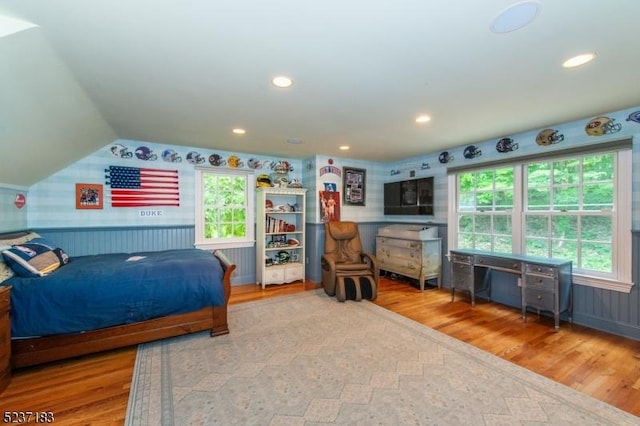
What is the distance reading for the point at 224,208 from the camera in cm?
462

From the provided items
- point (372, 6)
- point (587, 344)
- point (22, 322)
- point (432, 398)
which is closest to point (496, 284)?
point (587, 344)

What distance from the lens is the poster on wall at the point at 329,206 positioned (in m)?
4.85

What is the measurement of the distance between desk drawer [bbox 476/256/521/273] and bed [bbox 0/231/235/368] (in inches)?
123

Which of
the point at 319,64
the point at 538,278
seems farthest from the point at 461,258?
the point at 319,64

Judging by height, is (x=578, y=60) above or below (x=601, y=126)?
above

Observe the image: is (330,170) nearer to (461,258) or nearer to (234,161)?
(234,161)

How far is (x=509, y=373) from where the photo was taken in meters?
2.14

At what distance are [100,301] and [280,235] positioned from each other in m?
2.86

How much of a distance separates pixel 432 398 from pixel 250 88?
2.67m

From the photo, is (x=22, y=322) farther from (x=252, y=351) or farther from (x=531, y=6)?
(x=531, y=6)

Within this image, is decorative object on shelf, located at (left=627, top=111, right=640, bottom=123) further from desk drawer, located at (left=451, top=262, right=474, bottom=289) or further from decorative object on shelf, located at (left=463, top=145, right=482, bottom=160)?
desk drawer, located at (left=451, top=262, right=474, bottom=289)

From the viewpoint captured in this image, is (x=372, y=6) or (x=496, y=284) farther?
(x=496, y=284)

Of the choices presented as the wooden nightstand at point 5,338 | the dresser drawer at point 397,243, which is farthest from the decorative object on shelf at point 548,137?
the wooden nightstand at point 5,338

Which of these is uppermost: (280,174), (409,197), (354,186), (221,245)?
(280,174)
